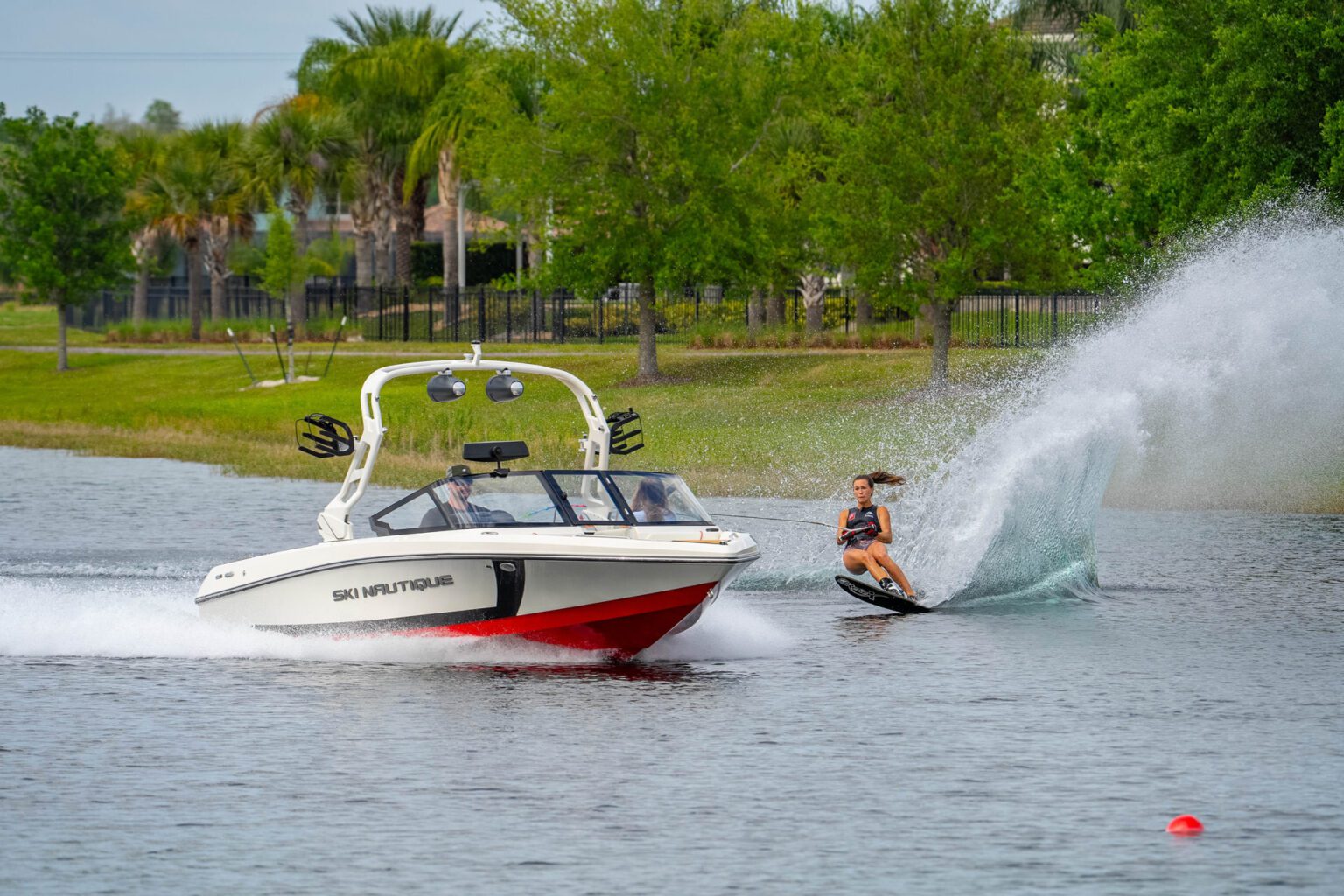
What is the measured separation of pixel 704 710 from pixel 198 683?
168 inches

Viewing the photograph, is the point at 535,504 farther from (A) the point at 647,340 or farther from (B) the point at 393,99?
(B) the point at 393,99

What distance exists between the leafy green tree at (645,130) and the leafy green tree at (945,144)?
4686mm

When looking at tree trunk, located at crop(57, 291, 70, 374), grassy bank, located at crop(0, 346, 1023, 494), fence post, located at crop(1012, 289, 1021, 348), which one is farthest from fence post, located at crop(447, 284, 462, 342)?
fence post, located at crop(1012, 289, 1021, 348)

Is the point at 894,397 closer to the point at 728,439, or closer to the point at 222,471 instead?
the point at 728,439

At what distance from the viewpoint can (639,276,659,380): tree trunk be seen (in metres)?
52.0

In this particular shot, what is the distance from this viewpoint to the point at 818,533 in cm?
2603

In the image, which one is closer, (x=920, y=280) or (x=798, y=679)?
(x=798, y=679)

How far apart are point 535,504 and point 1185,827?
6715mm

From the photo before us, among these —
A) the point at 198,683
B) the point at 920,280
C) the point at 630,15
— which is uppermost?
the point at 630,15

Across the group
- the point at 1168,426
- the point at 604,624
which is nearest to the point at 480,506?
the point at 604,624

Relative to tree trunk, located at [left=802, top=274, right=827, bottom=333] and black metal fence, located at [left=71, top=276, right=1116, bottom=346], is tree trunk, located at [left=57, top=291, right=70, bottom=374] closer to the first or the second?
black metal fence, located at [left=71, top=276, right=1116, bottom=346]

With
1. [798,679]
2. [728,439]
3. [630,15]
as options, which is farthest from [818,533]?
[630,15]

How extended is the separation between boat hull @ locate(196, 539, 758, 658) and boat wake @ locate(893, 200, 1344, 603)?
17.4 feet

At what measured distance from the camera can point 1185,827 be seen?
11.6m
